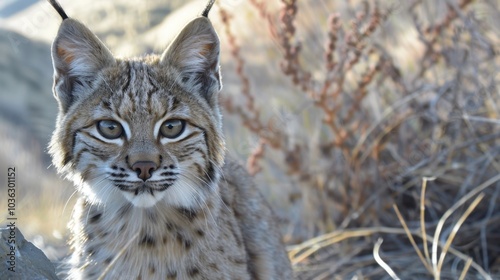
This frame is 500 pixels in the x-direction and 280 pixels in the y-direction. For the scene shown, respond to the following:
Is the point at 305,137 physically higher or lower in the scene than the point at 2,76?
lower

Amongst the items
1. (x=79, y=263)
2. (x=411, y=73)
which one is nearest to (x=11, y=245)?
(x=79, y=263)

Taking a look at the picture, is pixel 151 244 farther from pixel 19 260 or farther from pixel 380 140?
pixel 380 140

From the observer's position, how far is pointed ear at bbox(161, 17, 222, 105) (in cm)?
466

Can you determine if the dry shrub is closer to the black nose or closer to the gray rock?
the gray rock

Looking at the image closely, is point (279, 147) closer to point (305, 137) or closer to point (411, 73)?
point (305, 137)

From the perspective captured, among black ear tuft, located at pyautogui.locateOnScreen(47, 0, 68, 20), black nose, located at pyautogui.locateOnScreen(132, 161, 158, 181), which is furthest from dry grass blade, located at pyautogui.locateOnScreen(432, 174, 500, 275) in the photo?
black ear tuft, located at pyautogui.locateOnScreen(47, 0, 68, 20)

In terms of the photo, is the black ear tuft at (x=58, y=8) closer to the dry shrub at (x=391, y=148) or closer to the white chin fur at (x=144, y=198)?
the white chin fur at (x=144, y=198)

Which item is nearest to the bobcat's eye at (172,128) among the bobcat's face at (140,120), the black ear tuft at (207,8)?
the bobcat's face at (140,120)

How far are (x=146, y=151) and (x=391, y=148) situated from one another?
11.8 ft

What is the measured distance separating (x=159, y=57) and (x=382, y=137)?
9.96ft

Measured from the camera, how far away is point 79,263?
465cm

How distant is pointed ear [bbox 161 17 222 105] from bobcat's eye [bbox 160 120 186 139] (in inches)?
14.1

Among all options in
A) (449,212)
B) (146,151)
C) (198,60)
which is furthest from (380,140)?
(146,151)

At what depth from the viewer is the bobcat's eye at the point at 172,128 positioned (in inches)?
169
